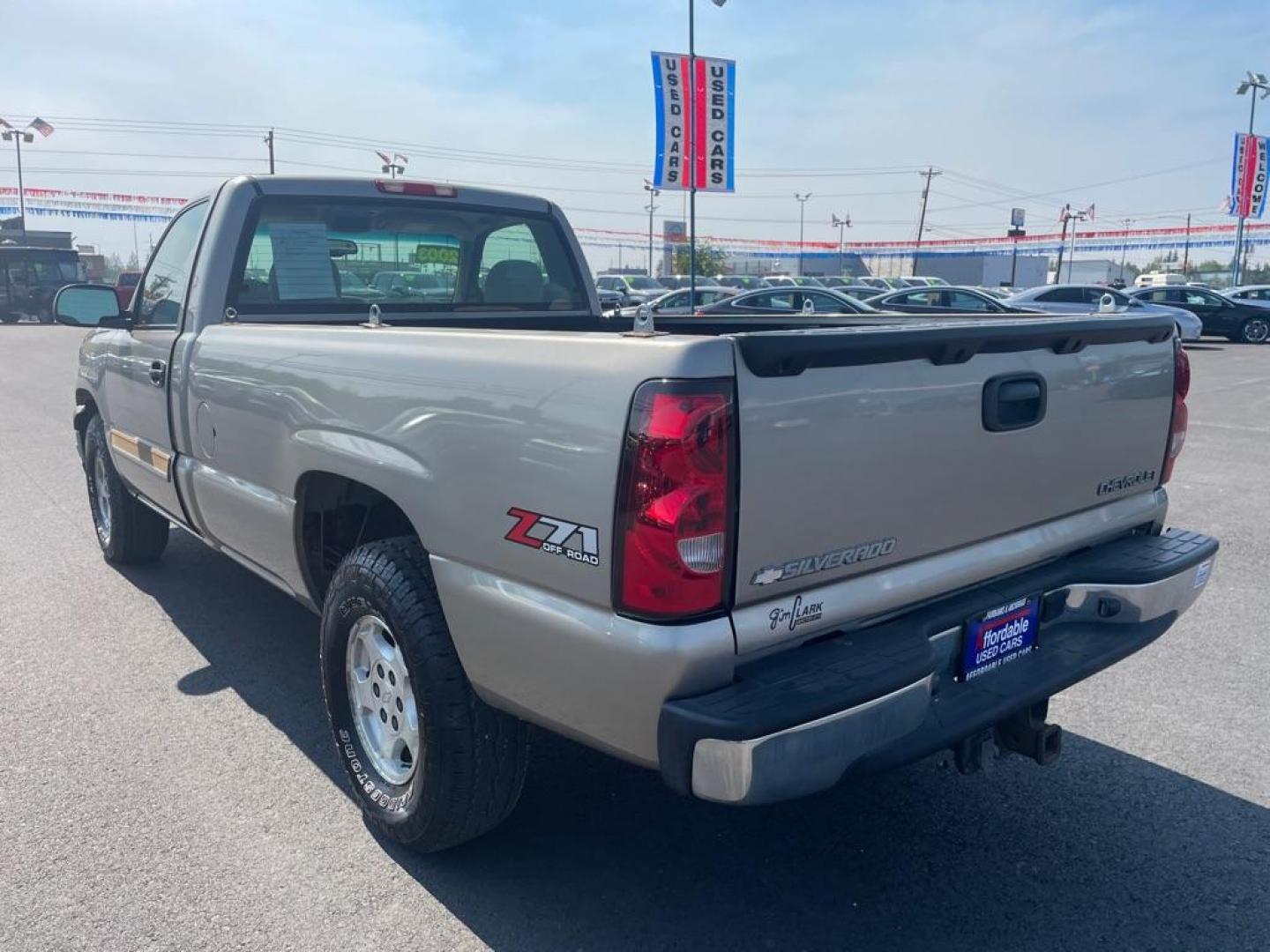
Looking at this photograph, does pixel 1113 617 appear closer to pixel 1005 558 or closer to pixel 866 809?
pixel 1005 558

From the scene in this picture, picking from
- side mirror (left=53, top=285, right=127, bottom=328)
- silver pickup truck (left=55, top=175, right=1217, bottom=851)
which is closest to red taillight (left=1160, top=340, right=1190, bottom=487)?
silver pickup truck (left=55, top=175, right=1217, bottom=851)

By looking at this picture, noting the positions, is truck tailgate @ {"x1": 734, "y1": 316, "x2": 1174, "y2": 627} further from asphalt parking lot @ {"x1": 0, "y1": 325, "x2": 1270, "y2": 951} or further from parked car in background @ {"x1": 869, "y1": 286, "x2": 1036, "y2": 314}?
parked car in background @ {"x1": 869, "y1": 286, "x2": 1036, "y2": 314}

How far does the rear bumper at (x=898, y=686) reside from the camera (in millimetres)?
2211

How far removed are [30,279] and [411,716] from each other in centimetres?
4396

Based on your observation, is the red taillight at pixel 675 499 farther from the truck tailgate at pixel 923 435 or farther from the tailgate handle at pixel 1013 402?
the tailgate handle at pixel 1013 402

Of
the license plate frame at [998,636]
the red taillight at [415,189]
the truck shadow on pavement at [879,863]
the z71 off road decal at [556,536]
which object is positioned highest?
the red taillight at [415,189]

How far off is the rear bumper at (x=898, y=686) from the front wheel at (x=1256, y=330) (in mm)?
28325

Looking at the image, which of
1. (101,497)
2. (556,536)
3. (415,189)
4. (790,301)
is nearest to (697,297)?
(790,301)

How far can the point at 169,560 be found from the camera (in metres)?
6.28

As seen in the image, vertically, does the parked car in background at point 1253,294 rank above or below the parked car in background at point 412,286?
below

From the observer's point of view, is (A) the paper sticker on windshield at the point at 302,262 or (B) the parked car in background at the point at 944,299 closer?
(A) the paper sticker on windshield at the point at 302,262

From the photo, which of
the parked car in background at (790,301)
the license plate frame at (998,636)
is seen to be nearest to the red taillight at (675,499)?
the license plate frame at (998,636)

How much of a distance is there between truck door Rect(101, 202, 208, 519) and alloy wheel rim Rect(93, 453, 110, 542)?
1.85 ft

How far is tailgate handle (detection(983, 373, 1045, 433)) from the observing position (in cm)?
277
